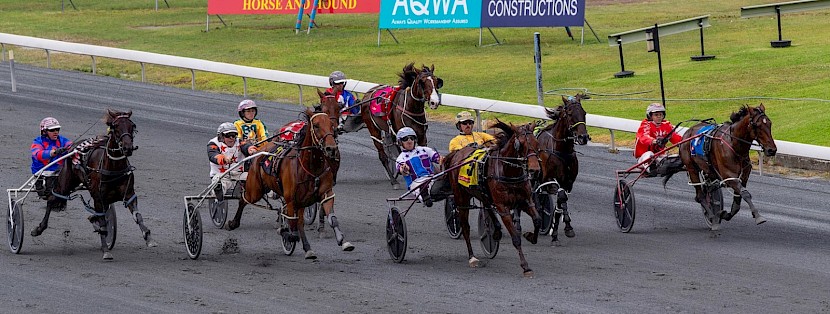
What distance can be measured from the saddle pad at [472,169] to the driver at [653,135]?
344 centimetres

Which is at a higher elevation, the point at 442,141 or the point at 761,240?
the point at 442,141

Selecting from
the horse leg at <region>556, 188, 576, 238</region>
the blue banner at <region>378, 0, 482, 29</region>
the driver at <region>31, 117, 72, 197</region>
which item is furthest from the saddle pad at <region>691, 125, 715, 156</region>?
the blue banner at <region>378, 0, 482, 29</region>

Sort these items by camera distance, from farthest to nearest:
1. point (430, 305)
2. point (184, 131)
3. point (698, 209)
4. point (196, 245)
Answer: point (184, 131) → point (698, 209) → point (196, 245) → point (430, 305)

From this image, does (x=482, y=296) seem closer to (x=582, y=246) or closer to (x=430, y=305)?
(x=430, y=305)

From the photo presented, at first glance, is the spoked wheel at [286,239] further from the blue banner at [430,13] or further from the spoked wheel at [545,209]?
the blue banner at [430,13]

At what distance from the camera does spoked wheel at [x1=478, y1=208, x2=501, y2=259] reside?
14102mm

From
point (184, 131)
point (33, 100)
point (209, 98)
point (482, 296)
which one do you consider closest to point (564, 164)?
point (482, 296)

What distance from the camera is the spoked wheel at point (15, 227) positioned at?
15250mm

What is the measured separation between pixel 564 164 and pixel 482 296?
3369mm

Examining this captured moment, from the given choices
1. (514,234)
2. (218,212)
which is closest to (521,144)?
(514,234)

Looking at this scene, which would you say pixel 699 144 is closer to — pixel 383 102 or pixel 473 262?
pixel 473 262

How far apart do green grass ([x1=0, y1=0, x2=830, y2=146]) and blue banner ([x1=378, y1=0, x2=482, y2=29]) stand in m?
0.74

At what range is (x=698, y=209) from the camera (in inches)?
688

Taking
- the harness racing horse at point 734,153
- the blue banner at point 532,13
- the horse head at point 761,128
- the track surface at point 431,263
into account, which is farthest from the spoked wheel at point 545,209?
the blue banner at point 532,13
